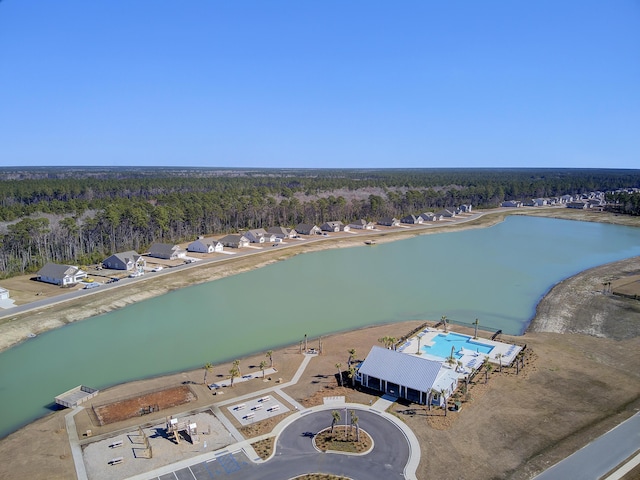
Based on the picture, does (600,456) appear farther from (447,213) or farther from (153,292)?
(447,213)

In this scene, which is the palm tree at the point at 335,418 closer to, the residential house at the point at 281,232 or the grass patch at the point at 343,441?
the grass patch at the point at 343,441

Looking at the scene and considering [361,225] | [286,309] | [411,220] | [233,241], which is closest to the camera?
[286,309]

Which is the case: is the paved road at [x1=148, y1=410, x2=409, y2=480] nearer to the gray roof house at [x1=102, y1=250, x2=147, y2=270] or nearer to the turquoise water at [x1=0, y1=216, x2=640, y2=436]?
the turquoise water at [x1=0, y1=216, x2=640, y2=436]

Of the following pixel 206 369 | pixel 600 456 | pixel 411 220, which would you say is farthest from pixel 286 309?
pixel 411 220

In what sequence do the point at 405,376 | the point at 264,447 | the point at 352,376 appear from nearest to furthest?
1. the point at 264,447
2. the point at 405,376
3. the point at 352,376

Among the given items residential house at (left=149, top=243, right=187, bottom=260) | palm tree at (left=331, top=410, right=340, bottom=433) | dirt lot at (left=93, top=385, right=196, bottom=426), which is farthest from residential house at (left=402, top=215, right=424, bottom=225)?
palm tree at (left=331, top=410, right=340, bottom=433)

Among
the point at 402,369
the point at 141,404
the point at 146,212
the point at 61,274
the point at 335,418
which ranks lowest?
the point at 141,404

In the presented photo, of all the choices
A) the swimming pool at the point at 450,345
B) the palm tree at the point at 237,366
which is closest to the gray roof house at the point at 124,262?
the palm tree at the point at 237,366
